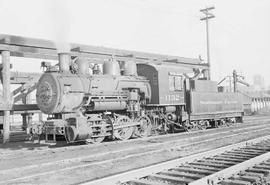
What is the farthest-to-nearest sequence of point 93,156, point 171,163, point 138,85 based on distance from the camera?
point 138,85
point 93,156
point 171,163

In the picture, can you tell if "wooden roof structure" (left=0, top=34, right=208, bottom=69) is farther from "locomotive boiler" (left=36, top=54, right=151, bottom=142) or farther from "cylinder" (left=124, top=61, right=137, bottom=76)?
"locomotive boiler" (left=36, top=54, right=151, bottom=142)

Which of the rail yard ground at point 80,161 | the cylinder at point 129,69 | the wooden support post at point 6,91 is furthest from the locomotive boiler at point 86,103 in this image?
the wooden support post at point 6,91

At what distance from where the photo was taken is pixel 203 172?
5.90m

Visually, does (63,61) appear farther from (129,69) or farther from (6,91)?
(129,69)

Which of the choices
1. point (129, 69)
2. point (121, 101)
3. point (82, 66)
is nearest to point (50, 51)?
point (82, 66)

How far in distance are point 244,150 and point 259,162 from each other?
75.0 inches

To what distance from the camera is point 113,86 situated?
1295cm

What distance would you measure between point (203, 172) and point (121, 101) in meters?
7.53

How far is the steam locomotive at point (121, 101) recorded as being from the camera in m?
11.5

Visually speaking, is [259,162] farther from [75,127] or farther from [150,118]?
[150,118]

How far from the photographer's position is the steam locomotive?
1147 cm

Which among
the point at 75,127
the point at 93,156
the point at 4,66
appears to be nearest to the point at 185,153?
the point at 93,156

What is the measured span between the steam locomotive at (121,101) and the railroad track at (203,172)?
511cm

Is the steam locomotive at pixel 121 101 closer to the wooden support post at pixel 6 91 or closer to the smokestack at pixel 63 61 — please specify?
the smokestack at pixel 63 61
